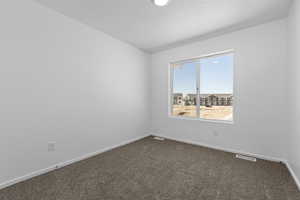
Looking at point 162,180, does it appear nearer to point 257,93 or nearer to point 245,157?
point 245,157

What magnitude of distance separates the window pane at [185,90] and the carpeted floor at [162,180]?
1313 millimetres

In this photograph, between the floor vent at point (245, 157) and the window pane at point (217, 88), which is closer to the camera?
the floor vent at point (245, 157)

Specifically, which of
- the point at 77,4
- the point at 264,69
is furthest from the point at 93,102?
the point at 264,69

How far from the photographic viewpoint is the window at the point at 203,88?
2863mm

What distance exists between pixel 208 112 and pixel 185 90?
830 mm

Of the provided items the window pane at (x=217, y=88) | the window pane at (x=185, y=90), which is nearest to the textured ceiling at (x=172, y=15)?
the window pane at (x=217, y=88)

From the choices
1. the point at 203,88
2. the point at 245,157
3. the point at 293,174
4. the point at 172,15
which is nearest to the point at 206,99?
the point at 203,88

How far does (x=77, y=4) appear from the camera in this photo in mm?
1862

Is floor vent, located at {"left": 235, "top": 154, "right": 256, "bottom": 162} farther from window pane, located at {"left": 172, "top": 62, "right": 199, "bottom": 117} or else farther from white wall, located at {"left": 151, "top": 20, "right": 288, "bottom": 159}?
window pane, located at {"left": 172, "top": 62, "right": 199, "bottom": 117}

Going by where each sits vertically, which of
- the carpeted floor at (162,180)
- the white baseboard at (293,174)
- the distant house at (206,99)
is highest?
the distant house at (206,99)

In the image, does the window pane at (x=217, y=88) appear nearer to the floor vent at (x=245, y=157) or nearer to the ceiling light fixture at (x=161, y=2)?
the floor vent at (x=245, y=157)

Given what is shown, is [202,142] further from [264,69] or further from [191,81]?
[264,69]

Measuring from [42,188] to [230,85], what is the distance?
3661 mm

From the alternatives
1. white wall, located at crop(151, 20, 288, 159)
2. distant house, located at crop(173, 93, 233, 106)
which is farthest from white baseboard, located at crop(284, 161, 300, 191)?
distant house, located at crop(173, 93, 233, 106)
